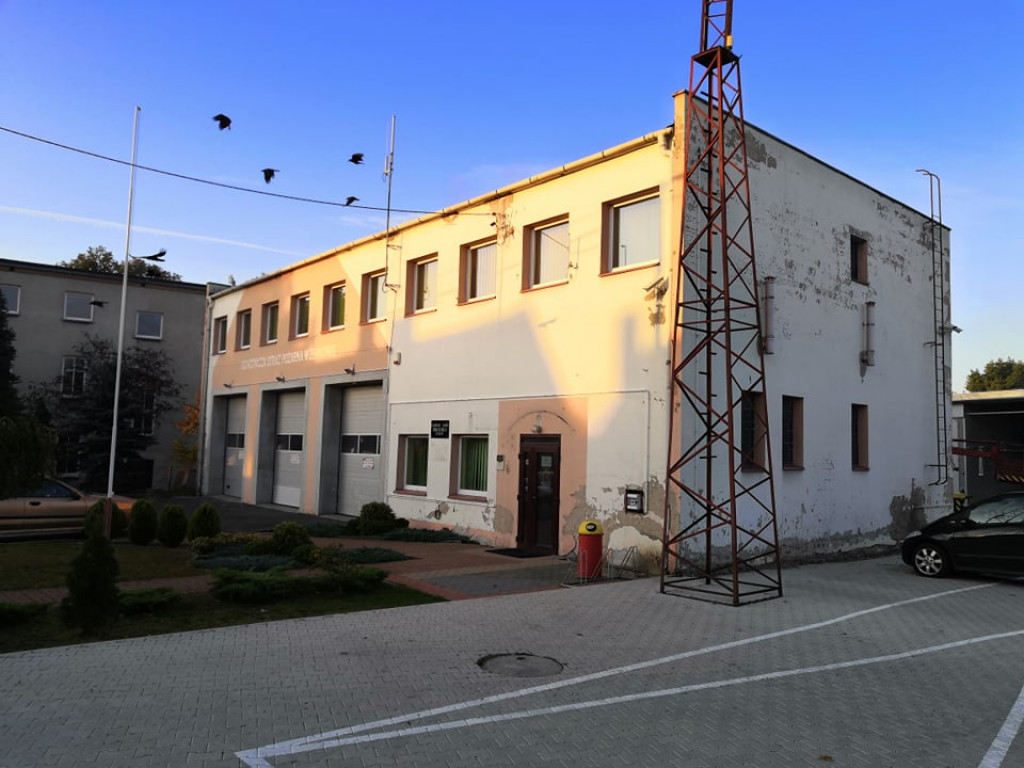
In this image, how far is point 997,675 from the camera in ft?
23.5

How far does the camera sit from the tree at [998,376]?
6450 centimetres

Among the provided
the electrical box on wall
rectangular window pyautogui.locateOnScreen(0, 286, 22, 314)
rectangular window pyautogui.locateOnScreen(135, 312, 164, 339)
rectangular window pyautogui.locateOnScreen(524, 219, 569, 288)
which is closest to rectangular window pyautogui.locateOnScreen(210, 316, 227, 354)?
rectangular window pyautogui.locateOnScreen(135, 312, 164, 339)

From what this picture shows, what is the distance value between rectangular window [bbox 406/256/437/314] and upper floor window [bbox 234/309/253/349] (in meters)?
10.7

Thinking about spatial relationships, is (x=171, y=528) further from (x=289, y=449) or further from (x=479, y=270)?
(x=289, y=449)

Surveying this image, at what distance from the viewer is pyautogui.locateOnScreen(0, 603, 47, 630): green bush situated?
7.75 metres

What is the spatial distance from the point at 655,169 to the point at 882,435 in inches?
318

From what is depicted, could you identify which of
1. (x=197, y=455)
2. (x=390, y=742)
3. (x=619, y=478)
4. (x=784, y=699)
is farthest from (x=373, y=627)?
(x=197, y=455)

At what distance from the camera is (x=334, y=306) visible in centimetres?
2291

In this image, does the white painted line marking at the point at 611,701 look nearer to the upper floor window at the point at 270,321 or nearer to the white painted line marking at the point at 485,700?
the white painted line marking at the point at 485,700

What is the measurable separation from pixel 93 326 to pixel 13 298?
9.81 ft

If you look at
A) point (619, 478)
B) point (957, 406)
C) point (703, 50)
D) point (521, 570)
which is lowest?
point (521, 570)

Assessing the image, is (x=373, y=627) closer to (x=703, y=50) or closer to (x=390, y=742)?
(x=390, y=742)

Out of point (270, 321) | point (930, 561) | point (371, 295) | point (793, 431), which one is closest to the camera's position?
point (930, 561)

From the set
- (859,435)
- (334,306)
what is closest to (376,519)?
(334,306)
